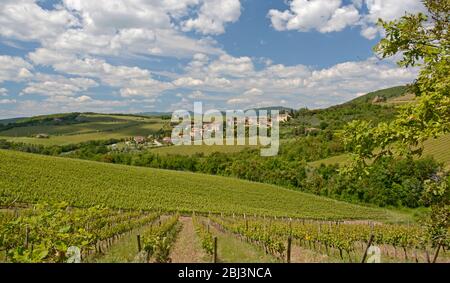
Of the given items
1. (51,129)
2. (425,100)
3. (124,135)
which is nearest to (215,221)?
(425,100)

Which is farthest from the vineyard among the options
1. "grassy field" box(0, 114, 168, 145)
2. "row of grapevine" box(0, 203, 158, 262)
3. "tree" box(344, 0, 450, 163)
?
"grassy field" box(0, 114, 168, 145)

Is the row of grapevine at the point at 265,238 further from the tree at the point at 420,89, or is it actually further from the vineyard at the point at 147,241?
the tree at the point at 420,89

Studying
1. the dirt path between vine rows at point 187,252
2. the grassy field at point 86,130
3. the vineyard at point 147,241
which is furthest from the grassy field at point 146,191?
the grassy field at point 86,130

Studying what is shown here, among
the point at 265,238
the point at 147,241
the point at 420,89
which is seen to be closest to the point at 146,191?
the point at 265,238

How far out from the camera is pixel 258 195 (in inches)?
2682

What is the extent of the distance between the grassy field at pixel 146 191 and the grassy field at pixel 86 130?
3190 inches

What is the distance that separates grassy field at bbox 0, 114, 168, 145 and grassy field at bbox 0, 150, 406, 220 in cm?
8102

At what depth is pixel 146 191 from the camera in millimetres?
53312

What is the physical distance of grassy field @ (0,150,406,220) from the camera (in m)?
41.5

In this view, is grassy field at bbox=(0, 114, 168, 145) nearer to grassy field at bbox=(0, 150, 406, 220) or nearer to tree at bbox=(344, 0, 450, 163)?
grassy field at bbox=(0, 150, 406, 220)

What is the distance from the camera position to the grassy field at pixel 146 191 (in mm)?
41531
